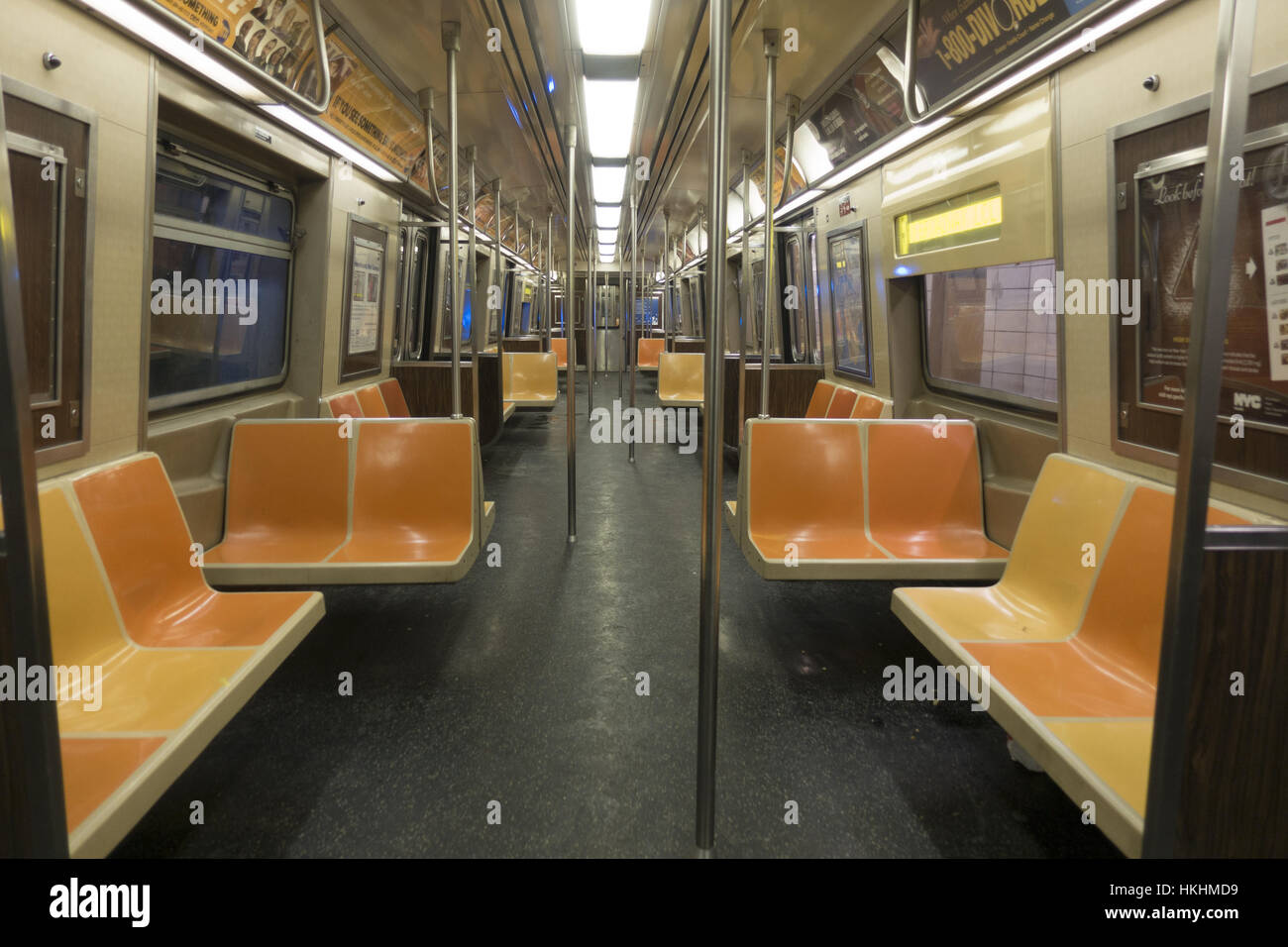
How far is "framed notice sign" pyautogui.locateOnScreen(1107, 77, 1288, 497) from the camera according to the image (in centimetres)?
180

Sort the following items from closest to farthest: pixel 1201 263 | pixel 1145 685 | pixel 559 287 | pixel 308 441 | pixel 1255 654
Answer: pixel 1201 263
pixel 1255 654
pixel 1145 685
pixel 308 441
pixel 559 287

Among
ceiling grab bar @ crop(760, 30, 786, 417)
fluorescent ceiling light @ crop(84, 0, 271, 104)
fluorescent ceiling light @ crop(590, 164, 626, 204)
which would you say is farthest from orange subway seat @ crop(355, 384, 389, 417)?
fluorescent ceiling light @ crop(590, 164, 626, 204)

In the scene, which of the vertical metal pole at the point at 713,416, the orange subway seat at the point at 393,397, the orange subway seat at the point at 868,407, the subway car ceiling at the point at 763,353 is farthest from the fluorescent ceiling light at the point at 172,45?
the orange subway seat at the point at 868,407

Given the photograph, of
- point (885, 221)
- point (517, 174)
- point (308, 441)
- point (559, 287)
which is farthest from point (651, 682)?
point (559, 287)

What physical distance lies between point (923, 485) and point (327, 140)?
3.80 metres

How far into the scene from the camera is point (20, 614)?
995 millimetres

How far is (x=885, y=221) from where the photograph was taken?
174 inches

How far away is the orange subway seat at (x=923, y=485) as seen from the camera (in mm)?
3338

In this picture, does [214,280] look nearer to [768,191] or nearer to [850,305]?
[768,191]

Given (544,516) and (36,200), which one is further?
(544,516)

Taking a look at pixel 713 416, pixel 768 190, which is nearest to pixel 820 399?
pixel 768 190

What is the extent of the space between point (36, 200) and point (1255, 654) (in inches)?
126

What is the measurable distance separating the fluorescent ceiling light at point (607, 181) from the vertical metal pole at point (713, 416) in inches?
235

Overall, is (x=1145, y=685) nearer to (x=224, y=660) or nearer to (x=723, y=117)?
(x=723, y=117)
